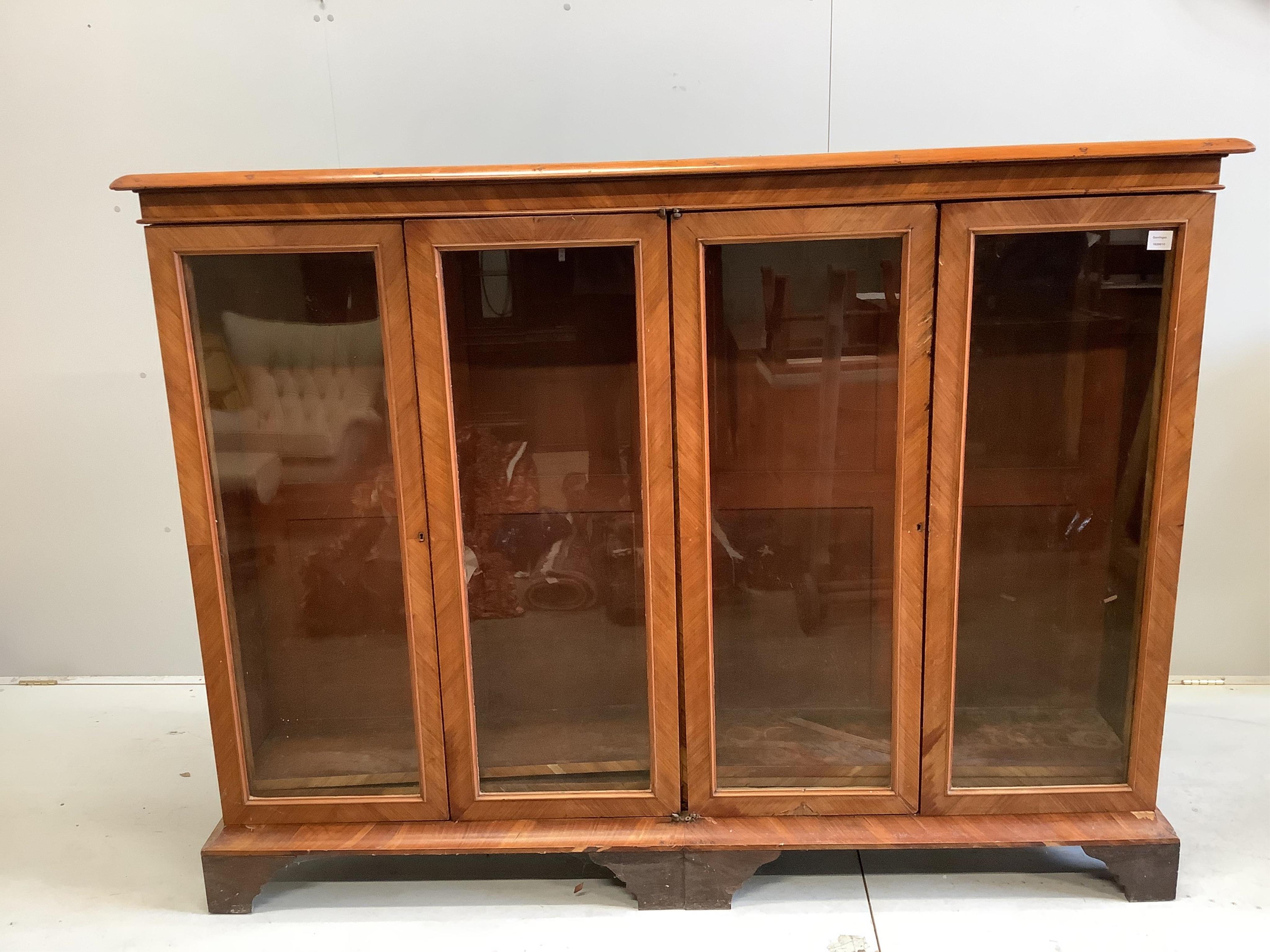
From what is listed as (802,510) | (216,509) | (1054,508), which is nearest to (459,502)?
(216,509)

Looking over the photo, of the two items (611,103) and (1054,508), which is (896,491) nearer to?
(1054,508)

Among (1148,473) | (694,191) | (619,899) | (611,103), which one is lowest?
(619,899)

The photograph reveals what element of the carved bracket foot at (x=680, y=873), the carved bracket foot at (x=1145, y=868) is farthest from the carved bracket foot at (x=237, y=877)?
the carved bracket foot at (x=1145, y=868)

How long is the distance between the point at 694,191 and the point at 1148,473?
3.41 ft

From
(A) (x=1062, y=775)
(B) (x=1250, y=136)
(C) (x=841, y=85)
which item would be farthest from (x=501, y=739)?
(B) (x=1250, y=136)

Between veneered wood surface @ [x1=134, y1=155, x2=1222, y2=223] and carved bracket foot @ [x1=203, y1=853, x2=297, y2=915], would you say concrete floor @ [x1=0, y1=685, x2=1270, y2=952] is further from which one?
veneered wood surface @ [x1=134, y1=155, x2=1222, y2=223]

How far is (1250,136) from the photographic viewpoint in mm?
2225

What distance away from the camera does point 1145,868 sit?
1.65m

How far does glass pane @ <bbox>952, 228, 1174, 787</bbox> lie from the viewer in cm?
159

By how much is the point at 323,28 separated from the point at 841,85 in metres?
1.41

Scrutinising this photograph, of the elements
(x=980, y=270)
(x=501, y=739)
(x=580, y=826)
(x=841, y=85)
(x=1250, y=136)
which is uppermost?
(x=841, y=85)

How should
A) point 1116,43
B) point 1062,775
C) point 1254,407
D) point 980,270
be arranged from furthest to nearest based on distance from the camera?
1. point 1254,407
2. point 1116,43
3. point 1062,775
4. point 980,270

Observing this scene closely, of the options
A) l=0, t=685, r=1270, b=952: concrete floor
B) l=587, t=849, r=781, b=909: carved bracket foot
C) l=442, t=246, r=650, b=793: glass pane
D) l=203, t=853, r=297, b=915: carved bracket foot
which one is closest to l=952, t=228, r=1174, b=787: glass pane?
l=0, t=685, r=1270, b=952: concrete floor

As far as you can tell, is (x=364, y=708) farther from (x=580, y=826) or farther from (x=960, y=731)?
(x=960, y=731)
